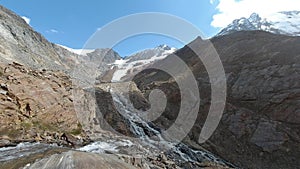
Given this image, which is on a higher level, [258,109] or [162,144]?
[258,109]

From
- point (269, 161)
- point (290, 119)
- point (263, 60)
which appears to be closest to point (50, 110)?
point (269, 161)

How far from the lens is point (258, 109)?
37.8 m

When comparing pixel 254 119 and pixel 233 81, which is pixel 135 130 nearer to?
pixel 254 119

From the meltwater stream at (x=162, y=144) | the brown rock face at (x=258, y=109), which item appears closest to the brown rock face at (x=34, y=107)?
the meltwater stream at (x=162, y=144)

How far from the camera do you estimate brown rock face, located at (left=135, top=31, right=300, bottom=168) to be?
96.6ft

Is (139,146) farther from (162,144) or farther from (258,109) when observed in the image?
(258,109)

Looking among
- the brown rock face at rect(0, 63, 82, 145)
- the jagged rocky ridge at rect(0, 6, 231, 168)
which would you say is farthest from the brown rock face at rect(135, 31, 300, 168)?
the brown rock face at rect(0, 63, 82, 145)

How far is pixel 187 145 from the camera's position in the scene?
26.9m

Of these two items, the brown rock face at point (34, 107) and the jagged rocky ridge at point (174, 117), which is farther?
the jagged rocky ridge at point (174, 117)

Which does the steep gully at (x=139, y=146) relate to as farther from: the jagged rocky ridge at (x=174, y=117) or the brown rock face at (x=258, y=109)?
the brown rock face at (x=258, y=109)

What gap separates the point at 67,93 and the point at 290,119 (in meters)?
25.4

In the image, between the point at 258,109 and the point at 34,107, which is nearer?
the point at 34,107

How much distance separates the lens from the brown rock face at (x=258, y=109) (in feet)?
96.6

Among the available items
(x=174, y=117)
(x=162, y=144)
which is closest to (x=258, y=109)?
(x=174, y=117)
